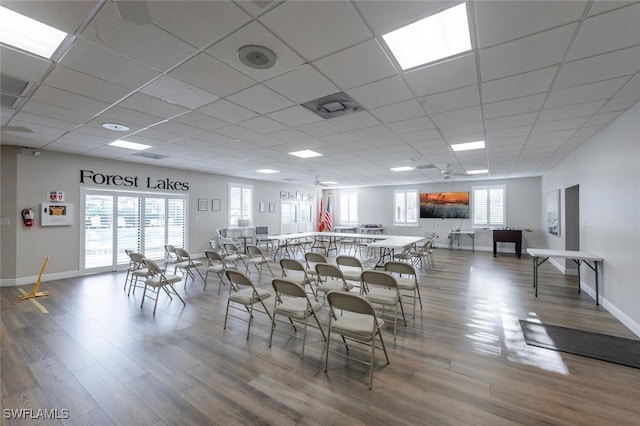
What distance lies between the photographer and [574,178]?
5.52 metres

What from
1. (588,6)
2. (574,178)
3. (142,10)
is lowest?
(574,178)

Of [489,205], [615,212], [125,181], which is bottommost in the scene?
[615,212]

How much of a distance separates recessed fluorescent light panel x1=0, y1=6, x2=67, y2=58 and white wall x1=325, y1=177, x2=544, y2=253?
37.3 feet

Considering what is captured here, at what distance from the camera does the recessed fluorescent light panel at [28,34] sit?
190cm

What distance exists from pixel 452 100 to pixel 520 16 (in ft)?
4.39

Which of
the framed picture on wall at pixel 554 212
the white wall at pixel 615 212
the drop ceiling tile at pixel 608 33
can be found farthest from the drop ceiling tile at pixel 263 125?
the framed picture on wall at pixel 554 212

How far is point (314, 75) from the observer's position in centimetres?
258

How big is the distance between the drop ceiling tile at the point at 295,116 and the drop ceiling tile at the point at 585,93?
9.00ft

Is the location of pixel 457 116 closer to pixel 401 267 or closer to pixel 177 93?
pixel 401 267

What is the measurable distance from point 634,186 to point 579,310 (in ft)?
6.32

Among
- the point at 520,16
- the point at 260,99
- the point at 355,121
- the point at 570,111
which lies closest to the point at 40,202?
the point at 260,99

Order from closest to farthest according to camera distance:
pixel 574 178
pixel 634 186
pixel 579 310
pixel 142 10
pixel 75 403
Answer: pixel 142 10 → pixel 75 403 → pixel 634 186 → pixel 579 310 → pixel 574 178

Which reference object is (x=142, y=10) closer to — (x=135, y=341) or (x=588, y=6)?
(x=588, y=6)

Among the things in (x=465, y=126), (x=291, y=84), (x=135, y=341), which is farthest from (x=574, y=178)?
(x=135, y=341)
